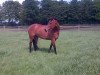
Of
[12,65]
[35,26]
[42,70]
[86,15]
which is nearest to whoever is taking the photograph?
[42,70]

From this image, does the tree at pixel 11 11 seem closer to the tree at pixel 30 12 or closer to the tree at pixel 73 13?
the tree at pixel 30 12

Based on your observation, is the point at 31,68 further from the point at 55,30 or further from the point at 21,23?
the point at 21,23

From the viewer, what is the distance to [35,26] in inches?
511

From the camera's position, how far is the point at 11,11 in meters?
64.8

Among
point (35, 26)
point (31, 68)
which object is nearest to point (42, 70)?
point (31, 68)

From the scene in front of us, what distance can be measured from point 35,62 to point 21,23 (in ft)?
168

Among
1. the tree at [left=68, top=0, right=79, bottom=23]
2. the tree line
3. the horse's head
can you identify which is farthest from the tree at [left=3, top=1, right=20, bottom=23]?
the horse's head

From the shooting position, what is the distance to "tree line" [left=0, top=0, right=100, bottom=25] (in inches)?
2296

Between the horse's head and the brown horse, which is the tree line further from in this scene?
the horse's head

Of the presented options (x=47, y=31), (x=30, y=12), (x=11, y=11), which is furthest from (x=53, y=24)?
(x=11, y=11)

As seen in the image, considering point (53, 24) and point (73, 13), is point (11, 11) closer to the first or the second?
point (73, 13)

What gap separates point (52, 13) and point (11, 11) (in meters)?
11.2

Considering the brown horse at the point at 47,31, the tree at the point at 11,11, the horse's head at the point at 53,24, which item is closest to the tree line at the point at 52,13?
the tree at the point at 11,11

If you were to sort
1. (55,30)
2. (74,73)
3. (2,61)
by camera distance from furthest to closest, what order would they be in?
(55,30)
(2,61)
(74,73)
